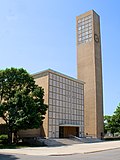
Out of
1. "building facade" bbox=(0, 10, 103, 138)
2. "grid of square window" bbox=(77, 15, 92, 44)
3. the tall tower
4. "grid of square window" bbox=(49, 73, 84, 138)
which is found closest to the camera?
"grid of square window" bbox=(49, 73, 84, 138)

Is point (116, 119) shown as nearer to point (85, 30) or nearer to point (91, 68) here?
point (91, 68)

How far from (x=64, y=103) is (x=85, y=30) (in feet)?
68.4

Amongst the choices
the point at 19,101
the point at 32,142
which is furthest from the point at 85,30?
the point at 32,142

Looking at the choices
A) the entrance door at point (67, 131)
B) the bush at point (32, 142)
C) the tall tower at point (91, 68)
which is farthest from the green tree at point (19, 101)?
the tall tower at point (91, 68)

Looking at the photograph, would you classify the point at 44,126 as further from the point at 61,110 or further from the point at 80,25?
the point at 80,25

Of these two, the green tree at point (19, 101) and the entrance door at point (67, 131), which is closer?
the green tree at point (19, 101)

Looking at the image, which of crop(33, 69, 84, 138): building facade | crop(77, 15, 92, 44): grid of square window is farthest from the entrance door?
crop(77, 15, 92, 44): grid of square window

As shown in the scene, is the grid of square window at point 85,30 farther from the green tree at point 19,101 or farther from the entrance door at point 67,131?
the green tree at point 19,101

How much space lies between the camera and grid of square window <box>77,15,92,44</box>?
190 ft

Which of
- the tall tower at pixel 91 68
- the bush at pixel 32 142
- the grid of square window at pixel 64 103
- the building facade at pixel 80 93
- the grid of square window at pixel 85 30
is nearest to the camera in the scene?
the bush at pixel 32 142

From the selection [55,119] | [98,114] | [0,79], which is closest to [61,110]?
[55,119]

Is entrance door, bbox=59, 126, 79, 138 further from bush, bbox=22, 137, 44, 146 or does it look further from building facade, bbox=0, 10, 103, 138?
bush, bbox=22, 137, 44, 146

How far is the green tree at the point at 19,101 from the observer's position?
32656 mm

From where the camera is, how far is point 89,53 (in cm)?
5628
